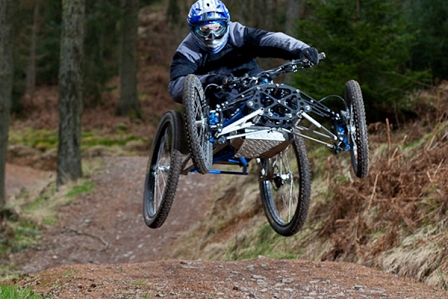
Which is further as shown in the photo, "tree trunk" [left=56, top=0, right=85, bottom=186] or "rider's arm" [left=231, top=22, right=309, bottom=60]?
"tree trunk" [left=56, top=0, right=85, bottom=186]

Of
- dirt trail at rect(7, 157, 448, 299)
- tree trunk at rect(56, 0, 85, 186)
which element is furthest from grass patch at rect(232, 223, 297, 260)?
tree trunk at rect(56, 0, 85, 186)

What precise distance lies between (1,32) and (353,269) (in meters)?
8.41

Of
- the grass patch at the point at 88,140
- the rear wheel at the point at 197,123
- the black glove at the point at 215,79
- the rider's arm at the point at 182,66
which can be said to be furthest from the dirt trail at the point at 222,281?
the grass patch at the point at 88,140

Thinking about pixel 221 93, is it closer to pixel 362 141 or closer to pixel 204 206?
pixel 362 141

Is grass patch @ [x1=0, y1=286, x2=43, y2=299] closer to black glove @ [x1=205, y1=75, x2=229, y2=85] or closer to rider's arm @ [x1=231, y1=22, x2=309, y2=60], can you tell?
black glove @ [x1=205, y1=75, x2=229, y2=85]

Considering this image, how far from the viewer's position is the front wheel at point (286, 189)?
712 centimetres

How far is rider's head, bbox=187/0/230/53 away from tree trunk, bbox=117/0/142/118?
21.7 m

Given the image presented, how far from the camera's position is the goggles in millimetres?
6656

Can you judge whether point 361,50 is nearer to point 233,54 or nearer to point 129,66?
point 233,54

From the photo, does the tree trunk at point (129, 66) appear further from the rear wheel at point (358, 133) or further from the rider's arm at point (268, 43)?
the rear wheel at point (358, 133)

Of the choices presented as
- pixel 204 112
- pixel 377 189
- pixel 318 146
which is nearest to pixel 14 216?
pixel 318 146

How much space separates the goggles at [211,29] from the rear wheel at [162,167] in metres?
0.86

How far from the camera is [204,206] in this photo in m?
15.6

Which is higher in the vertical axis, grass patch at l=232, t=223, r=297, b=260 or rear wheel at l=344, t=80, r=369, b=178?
rear wheel at l=344, t=80, r=369, b=178
